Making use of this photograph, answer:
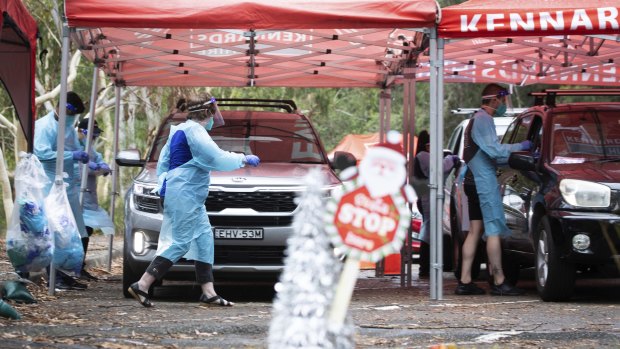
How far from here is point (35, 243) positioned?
10.9 m

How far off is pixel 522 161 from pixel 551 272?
121 centimetres

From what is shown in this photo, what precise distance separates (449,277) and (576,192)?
5637 millimetres

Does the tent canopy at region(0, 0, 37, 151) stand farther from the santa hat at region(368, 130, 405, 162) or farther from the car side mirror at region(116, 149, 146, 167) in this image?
the santa hat at region(368, 130, 405, 162)

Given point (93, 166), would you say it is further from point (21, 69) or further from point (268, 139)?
point (21, 69)

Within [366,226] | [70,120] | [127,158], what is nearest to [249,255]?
[127,158]

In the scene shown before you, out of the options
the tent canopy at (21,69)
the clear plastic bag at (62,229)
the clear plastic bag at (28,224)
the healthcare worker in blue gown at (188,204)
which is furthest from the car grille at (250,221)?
the tent canopy at (21,69)

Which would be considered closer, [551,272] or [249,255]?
[551,272]

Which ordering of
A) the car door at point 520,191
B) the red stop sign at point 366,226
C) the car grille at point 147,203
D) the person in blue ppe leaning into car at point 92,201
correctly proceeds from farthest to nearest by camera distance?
the person in blue ppe leaning into car at point 92,201, the car door at point 520,191, the car grille at point 147,203, the red stop sign at point 366,226

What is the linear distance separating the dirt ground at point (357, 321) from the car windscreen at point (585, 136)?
1.29 m

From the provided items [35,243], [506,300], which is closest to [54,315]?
[35,243]

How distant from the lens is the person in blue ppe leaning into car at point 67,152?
12.9 metres

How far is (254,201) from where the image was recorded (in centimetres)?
1160

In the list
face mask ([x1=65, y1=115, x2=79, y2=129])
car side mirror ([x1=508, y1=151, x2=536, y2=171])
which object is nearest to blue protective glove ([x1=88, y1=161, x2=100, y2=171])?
face mask ([x1=65, y1=115, x2=79, y2=129])

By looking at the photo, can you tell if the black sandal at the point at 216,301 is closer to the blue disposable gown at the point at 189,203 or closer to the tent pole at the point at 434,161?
the blue disposable gown at the point at 189,203
